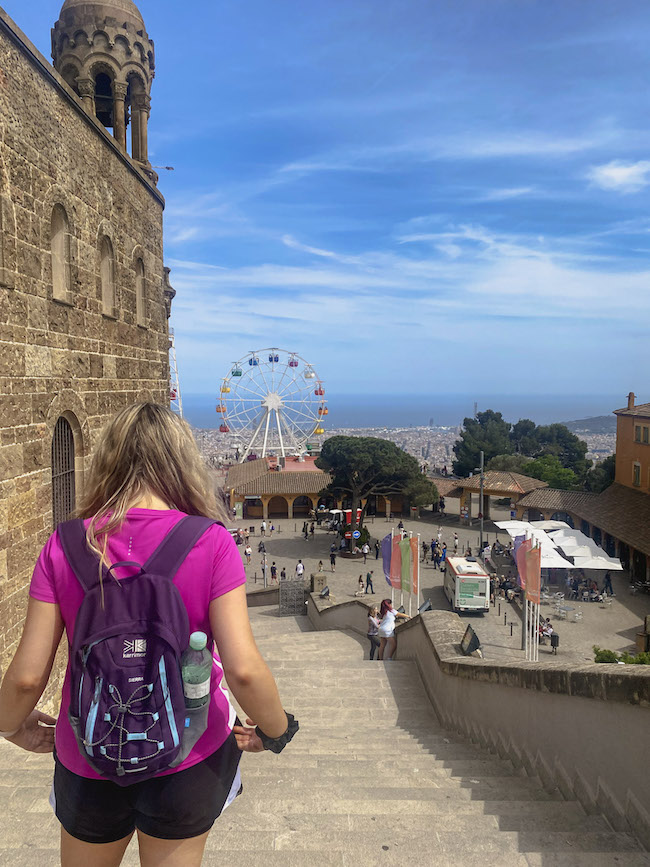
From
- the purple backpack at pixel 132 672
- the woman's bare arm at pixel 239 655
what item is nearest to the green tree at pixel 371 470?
the woman's bare arm at pixel 239 655

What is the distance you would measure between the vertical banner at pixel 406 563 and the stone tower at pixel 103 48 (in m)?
10.0

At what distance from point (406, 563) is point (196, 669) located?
1424cm

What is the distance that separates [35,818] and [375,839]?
1839 mm

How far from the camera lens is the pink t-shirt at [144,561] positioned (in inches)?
69.3

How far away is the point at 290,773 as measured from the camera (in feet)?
14.9

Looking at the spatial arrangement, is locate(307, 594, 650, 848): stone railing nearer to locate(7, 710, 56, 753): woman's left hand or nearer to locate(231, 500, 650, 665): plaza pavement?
locate(231, 500, 650, 665): plaza pavement

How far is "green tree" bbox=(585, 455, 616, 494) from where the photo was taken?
1517 inches

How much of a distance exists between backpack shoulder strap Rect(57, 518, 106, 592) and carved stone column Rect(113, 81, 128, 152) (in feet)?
35.4

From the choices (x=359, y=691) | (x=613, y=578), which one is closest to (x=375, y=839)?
(x=359, y=691)

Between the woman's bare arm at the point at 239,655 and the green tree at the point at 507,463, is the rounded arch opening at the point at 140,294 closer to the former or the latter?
the woman's bare arm at the point at 239,655

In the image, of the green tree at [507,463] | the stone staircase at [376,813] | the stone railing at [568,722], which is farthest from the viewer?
the green tree at [507,463]

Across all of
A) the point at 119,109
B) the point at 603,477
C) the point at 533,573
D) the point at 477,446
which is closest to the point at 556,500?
the point at 603,477

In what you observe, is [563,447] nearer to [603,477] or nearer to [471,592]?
[603,477]

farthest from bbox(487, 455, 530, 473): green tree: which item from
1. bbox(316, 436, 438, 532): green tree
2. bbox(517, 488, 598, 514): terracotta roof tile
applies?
bbox(316, 436, 438, 532): green tree
